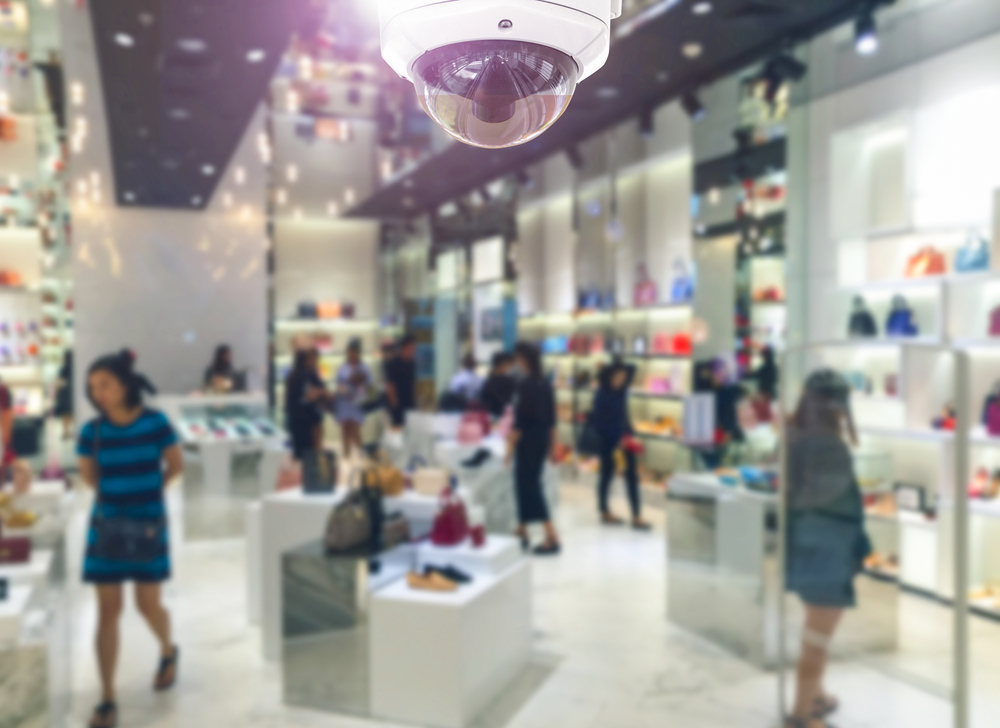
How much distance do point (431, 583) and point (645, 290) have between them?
567cm

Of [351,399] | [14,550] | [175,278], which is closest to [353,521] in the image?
[14,550]

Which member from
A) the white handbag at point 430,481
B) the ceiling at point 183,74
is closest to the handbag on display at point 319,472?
the white handbag at point 430,481

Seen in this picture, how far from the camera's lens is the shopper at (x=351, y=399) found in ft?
24.5

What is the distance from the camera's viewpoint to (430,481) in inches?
156

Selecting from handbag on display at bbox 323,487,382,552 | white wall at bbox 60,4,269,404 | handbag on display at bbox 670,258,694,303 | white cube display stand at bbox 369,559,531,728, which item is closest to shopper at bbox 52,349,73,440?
handbag on display at bbox 323,487,382,552

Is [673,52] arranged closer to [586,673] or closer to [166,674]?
[586,673]

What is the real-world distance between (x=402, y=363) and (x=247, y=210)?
265 cm

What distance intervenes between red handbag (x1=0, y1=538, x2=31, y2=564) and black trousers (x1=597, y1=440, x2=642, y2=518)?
4360 mm

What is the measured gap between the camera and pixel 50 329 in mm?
3021

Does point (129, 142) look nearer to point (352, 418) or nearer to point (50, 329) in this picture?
point (352, 418)

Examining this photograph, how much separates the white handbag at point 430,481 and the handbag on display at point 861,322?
282 cm

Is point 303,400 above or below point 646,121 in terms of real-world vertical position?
below

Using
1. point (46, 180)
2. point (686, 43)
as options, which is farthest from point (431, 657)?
point (686, 43)

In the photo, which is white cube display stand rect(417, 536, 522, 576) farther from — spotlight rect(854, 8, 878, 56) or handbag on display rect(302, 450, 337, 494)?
spotlight rect(854, 8, 878, 56)
